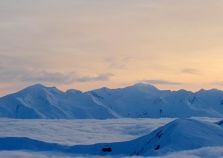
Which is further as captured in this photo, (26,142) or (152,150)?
(26,142)

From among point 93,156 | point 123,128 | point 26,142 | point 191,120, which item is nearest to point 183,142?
point 191,120

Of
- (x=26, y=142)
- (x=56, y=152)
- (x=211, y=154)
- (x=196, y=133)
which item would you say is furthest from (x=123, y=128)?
(x=211, y=154)

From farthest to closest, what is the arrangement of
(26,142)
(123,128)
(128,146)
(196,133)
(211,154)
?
(123,128) < (26,142) < (128,146) < (196,133) < (211,154)

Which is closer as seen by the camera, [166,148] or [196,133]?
[166,148]

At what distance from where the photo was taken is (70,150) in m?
73.9

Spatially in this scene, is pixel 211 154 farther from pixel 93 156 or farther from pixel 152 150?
pixel 93 156

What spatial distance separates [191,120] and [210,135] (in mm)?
4372

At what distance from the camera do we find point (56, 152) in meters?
72.9

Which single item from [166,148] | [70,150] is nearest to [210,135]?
[166,148]

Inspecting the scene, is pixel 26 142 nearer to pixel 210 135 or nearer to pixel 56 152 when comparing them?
pixel 56 152

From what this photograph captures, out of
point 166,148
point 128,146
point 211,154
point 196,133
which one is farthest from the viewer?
point 128,146

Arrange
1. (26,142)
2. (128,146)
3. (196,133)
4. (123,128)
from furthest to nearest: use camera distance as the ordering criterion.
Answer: (123,128) → (26,142) → (128,146) → (196,133)

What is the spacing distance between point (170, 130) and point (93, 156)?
9145 millimetres

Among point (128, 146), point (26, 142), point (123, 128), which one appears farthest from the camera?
point (123, 128)
